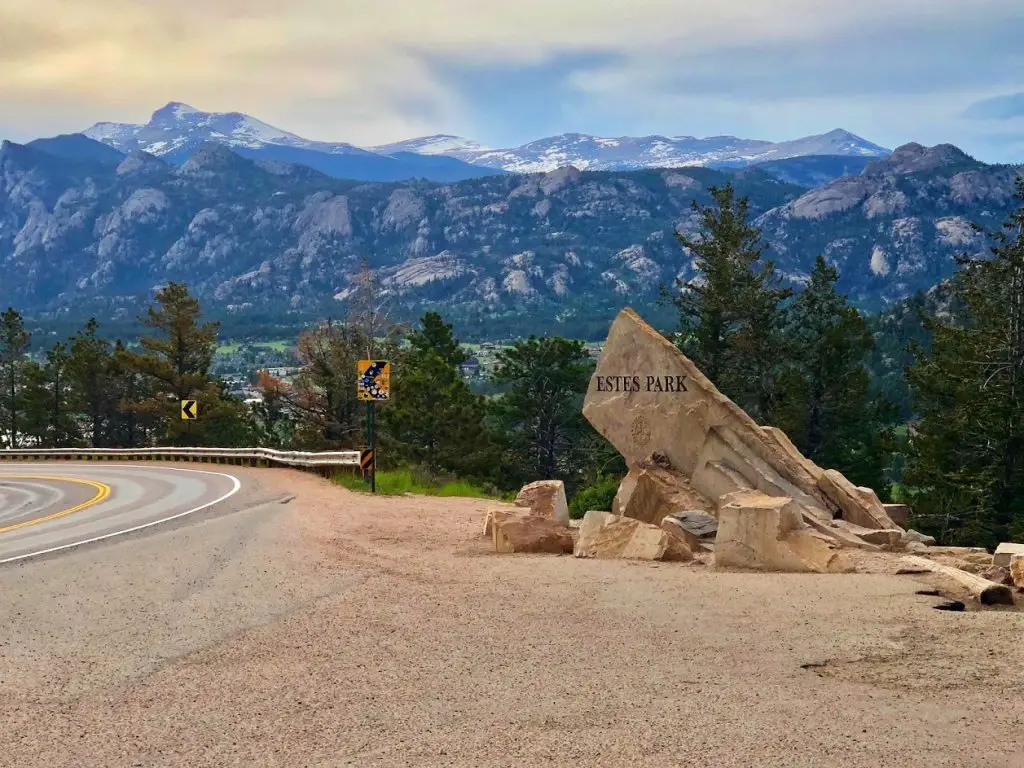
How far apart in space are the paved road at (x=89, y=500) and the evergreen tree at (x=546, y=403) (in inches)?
776

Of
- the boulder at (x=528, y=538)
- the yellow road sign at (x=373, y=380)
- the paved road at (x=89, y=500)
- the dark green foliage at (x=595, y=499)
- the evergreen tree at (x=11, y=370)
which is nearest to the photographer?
the boulder at (x=528, y=538)

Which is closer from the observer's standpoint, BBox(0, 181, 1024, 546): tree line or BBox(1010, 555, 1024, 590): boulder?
BBox(1010, 555, 1024, 590): boulder

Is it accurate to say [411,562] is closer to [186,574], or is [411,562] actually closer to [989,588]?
[186,574]

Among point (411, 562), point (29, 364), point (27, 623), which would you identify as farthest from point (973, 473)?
point (29, 364)

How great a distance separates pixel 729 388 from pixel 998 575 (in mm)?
27515

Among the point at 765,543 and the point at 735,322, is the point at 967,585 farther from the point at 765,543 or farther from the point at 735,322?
the point at 735,322

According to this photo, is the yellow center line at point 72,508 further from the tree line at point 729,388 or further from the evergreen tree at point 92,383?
the evergreen tree at point 92,383

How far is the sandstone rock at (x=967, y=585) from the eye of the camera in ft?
32.1

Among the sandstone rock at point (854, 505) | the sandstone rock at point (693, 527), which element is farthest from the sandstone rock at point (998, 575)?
the sandstone rock at point (854, 505)

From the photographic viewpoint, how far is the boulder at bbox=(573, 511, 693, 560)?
12.6m

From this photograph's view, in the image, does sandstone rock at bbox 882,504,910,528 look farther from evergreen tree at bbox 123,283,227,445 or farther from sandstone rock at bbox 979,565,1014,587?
evergreen tree at bbox 123,283,227,445

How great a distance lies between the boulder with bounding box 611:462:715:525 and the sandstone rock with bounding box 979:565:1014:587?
491 centimetres

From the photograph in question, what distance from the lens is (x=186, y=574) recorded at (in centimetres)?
1164

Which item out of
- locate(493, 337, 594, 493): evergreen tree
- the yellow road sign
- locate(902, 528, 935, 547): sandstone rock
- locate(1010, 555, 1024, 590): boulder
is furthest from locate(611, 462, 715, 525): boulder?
locate(493, 337, 594, 493): evergreen tree
